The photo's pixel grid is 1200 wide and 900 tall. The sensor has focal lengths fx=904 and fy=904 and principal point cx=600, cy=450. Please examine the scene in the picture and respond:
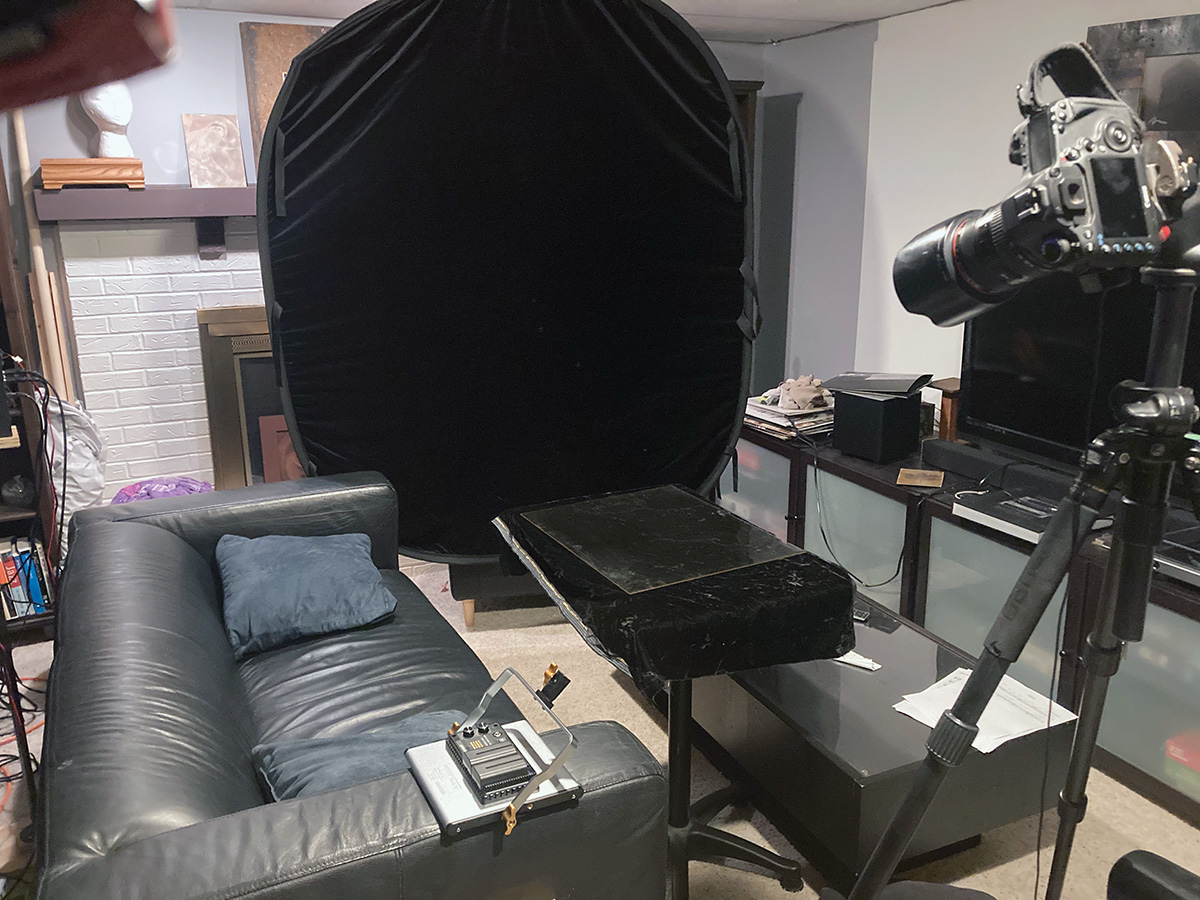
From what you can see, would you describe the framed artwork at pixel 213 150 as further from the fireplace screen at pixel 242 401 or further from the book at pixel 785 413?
the book at pixel 785 413

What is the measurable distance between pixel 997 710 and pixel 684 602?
820mm

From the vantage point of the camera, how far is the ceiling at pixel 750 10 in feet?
10.5

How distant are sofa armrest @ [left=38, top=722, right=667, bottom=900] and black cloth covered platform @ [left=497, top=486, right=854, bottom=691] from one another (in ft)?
0.60

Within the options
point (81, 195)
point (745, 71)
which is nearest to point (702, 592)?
point (81, 195)

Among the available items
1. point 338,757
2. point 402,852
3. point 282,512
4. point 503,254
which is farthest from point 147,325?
point 402,852

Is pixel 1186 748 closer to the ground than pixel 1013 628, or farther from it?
closer to the ground

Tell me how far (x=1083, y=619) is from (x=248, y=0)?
3303 mm

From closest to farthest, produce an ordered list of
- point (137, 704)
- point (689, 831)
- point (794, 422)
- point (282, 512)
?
point (137, 704) → point (689, 831) → point (282, 512) → point (794, 422)

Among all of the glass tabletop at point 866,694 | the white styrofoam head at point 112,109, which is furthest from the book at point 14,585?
the glass tabletop at point 866,694

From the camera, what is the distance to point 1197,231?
2.92 feet

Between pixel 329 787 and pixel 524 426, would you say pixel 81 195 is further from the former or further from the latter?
pixel 329 787

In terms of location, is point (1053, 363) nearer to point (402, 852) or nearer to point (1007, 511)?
point (1007, 511)

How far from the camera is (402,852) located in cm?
113

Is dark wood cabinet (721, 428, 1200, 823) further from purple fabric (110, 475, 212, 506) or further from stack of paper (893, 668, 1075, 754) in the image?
purple fabric (110, 475, 212, 506)
